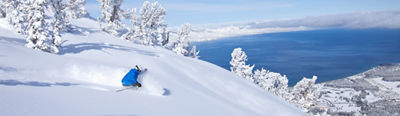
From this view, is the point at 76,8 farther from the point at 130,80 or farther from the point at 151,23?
the point at 130,80

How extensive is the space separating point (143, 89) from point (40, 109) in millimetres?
4754

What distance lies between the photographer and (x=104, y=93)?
28.3 feet

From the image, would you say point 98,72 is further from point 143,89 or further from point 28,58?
point 28,58

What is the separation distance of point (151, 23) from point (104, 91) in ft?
94.9

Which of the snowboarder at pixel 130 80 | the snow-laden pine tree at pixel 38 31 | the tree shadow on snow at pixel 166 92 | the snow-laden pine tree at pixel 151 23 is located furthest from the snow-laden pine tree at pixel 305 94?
the snow-laden pine tree at pixel 38 31

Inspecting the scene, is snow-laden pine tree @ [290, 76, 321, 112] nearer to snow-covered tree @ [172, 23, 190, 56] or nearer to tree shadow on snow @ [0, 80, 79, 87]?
snow-covered tree @ [172, 23, 190, 56]

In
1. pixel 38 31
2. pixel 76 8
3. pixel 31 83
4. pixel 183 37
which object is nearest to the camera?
pixel 31 83

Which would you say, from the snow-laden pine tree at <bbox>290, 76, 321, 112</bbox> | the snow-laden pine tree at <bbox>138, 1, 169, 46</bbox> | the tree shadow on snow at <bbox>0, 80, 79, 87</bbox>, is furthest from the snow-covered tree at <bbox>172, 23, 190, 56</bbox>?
the tree shadow on snow at <bbox>0, 80, 79, 87</bbox>

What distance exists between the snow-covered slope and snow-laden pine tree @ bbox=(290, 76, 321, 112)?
3132 centimetres

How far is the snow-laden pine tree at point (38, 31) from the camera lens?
1523cm

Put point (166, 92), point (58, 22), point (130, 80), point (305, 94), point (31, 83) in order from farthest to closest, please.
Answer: point (305, 94) < point (58, 22) < point (166, 92) < point (130, 80) < point (31, 83)

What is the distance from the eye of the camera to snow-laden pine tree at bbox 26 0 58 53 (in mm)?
15227

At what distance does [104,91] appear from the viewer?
895cm

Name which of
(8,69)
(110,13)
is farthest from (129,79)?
(110,13)
